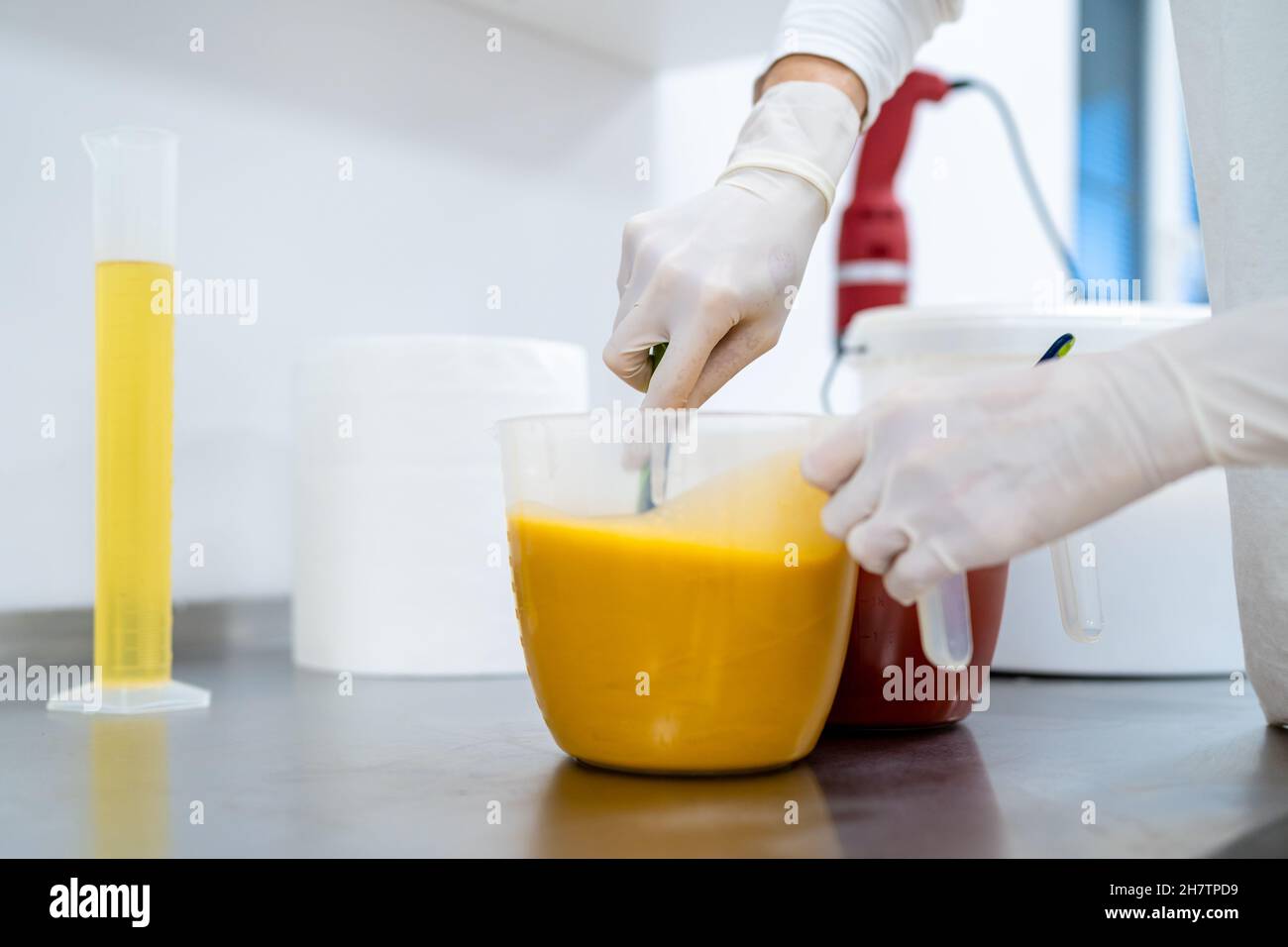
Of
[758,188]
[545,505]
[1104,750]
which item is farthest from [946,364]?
[545,505]

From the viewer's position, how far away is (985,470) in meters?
0.58

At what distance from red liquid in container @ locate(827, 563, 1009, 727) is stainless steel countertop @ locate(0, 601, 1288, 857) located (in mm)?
14

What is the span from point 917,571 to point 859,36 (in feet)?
1.88

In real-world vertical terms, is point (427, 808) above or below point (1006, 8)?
below

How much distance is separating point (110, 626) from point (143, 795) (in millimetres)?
324

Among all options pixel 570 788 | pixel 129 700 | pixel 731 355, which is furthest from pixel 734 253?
pixel 129 700

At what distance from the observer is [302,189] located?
120 centimetres

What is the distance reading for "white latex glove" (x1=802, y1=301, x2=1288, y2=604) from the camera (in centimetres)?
57

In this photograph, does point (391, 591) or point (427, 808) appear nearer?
point (427, 808)

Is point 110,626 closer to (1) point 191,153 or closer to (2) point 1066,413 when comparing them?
(1) point 191,153

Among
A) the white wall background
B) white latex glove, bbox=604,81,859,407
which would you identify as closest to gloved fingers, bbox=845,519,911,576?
white latex glove, bbox=604,81,859,407

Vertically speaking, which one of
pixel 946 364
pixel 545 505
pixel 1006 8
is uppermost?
pixel 1006 8

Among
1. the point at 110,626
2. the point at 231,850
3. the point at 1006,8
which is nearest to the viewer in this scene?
the point at 231,850

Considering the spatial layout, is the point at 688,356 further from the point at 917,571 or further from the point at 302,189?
the point at 302,189
